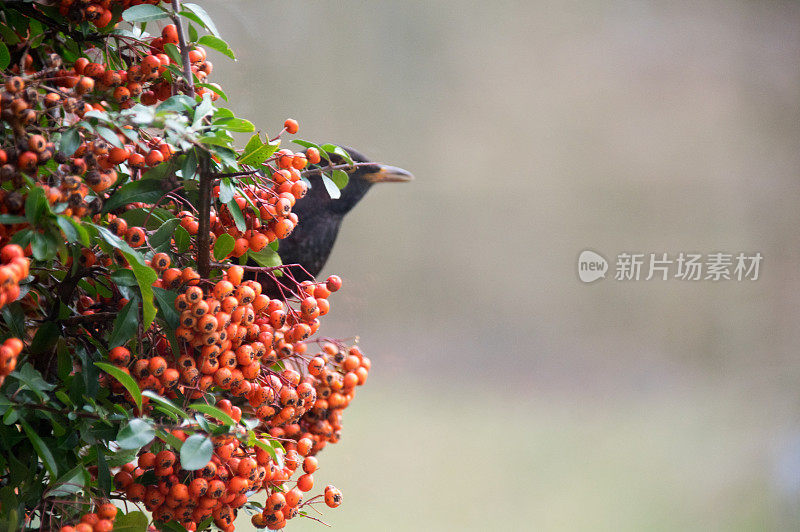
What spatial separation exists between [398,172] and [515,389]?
1.03m

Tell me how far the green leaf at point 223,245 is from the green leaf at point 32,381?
0.40 ft

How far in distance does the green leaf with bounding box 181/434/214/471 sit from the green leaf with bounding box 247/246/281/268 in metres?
0.13

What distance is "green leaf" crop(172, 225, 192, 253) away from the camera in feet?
1.47

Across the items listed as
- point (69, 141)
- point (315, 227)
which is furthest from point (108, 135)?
point (315, 227)

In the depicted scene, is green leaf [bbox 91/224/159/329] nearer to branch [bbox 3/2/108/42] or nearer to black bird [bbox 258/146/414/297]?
branch [bbox 3/2/108/42]

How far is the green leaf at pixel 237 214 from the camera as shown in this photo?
0.42 metres

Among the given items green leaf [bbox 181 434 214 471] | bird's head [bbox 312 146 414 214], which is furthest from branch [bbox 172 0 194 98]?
bird's head [bbox 312 146 414 214]

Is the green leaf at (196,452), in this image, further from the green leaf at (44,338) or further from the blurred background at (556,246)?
the blurred background at (556,246)

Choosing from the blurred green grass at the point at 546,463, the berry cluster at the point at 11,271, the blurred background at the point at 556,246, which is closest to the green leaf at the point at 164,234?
the berry cluster at the point at 11,271

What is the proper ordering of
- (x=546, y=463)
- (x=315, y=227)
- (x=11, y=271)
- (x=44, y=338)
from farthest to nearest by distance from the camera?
(x=546, y=463), (x=315, y=227), (x=44, y=338), (x=11, y=271)

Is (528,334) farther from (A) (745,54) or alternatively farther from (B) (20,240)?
(B) (20,240)

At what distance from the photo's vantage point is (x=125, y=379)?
0.38 m

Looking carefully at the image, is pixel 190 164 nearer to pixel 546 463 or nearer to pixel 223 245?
pixel 223 245

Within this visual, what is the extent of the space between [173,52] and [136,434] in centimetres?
26
